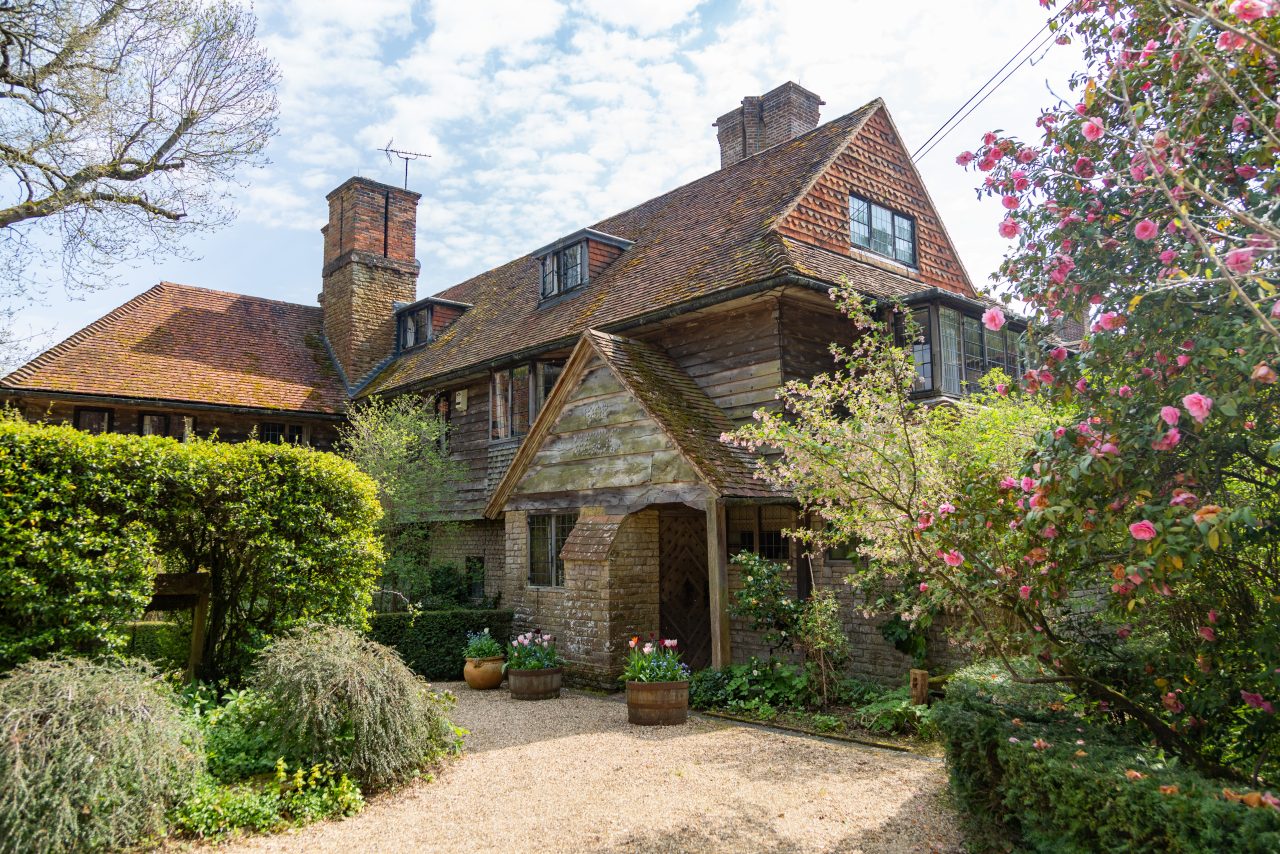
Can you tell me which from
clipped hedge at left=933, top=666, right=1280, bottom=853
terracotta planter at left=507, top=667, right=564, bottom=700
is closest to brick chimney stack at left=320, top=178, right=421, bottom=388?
terracotta planter at left=507, top=667, right=564, bottom=700

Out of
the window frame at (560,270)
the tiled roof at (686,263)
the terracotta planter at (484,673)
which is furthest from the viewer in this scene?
the window frame at (560,270)

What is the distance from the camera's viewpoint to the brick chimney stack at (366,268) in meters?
24.2

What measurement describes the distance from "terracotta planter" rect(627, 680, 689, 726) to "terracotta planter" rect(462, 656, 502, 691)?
3526mm

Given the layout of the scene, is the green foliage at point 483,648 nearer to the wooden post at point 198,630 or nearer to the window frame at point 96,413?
the wooden post at point 198,630

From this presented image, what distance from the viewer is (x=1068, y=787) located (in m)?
4.45

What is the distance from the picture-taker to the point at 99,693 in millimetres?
5883

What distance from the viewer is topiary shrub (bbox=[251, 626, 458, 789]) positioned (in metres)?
7.02

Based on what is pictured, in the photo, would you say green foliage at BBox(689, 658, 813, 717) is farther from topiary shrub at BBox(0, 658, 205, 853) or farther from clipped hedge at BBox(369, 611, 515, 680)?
topiary shrub at BBox(0, 658, 205, 853)

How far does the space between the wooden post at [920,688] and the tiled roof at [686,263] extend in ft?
19.2

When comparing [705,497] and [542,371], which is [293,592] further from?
[542,371]

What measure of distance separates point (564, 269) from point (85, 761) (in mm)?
14651

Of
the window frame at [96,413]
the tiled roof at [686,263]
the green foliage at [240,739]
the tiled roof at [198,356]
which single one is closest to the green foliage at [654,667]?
the green foliage at [240,739]

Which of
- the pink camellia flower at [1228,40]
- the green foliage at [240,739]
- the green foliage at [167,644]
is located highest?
the pink camellia flower at [1228,40]

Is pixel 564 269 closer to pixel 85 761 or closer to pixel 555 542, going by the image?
pixel 555 542
